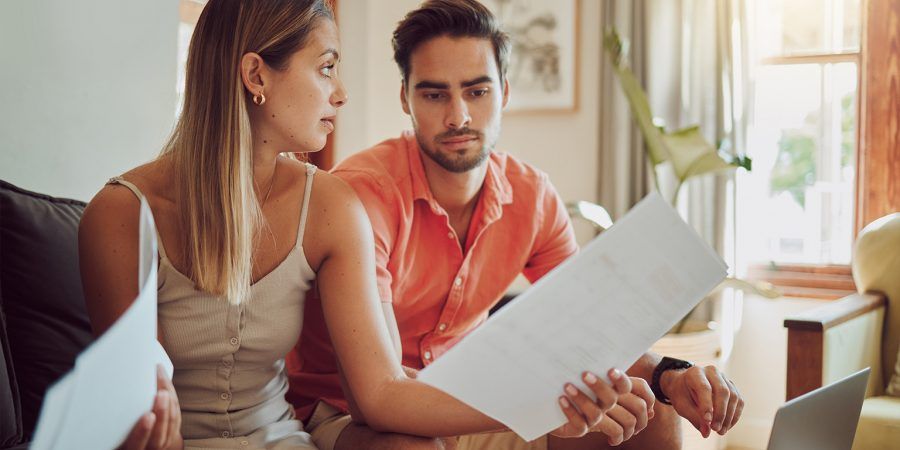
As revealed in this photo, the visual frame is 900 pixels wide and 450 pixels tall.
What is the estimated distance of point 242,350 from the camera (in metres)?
1.35

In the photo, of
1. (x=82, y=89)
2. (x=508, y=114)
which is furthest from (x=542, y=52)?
(x=82, y=89)

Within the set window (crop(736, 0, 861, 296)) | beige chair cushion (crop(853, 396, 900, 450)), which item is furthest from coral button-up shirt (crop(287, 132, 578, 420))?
window (crop(736, 0, 861, 296))

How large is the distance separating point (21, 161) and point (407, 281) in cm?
88

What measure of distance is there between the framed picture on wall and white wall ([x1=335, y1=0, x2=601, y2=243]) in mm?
39

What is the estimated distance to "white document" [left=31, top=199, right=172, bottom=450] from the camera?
→ 2.45 feet

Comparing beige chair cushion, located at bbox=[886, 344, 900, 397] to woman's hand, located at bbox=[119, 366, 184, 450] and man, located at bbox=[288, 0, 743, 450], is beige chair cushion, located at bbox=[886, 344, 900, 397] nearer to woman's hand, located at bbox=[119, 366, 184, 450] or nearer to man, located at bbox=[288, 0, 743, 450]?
man, located at bbox=[288, 0, 743, 450]

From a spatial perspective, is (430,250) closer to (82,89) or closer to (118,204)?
(118,204)

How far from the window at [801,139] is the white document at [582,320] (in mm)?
2537

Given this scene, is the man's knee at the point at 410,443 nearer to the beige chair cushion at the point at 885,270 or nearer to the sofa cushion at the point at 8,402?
the sofa cushion at the point at 8,402

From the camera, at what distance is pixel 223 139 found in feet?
4.34

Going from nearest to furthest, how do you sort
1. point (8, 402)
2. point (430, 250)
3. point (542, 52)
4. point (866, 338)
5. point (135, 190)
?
1. point (135, 190)
2. point (8, 402)
3. point (430, 250)
4. point (866, 338)
5. point (542, 52)

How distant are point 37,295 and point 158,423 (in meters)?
0.71

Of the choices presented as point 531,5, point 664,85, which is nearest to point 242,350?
point 664,85

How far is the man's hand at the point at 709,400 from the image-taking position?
1376 millimetres
